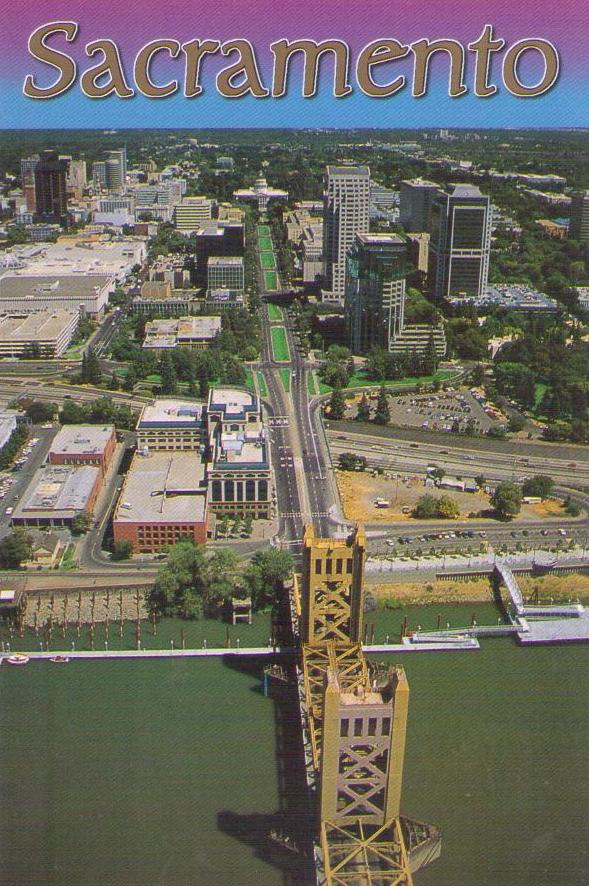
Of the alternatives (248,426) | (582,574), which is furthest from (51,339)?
(582,574)

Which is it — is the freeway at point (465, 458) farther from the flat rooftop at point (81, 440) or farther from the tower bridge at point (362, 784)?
the tower bridge at point (362, 784)

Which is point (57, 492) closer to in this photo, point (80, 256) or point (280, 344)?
point (280, 344)

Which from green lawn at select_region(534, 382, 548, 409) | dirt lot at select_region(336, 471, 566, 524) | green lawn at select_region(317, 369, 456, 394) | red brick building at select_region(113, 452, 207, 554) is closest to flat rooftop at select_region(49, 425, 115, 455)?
red brick building at select_region(113, 452, 207, 554)

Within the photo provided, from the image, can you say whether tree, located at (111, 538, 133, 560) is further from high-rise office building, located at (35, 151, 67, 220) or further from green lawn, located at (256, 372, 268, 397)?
high-rise office building, located at (35, 151, 67, 220)

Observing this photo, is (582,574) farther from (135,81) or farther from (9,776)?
(135,81)

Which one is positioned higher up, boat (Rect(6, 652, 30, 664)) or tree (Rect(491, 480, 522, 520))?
tree (Rect(491, 480, 522, 520))

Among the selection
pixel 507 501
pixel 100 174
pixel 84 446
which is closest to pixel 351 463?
pixel 507 501

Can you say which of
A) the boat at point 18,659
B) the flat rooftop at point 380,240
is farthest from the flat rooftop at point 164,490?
the flat rooftop at point 380,240
